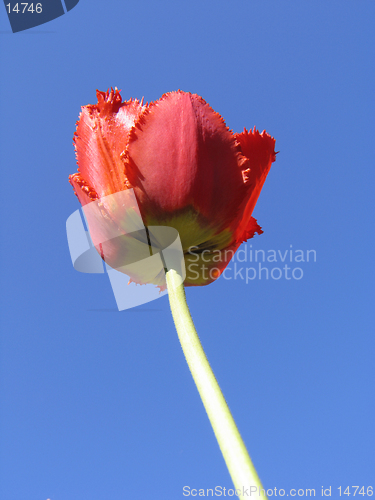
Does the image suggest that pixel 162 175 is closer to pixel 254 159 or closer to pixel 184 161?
pixel 184 161

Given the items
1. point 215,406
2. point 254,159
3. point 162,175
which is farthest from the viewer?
point 254,159

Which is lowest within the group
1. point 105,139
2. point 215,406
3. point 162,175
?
point 215,406

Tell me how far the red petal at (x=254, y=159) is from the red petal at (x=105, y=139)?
0.73 ft

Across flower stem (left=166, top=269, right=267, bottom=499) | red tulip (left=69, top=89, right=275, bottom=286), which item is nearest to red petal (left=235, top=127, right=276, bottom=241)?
red tulip (left=69, top=89, right=275, bottom=286)

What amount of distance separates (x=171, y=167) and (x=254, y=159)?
0.70 feet

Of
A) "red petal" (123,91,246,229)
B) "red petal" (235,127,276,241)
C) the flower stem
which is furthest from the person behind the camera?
"red petal" (235,127,276,241)

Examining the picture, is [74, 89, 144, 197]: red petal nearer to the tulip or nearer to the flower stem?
the tulip

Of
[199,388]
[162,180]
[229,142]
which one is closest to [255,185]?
[229,142]

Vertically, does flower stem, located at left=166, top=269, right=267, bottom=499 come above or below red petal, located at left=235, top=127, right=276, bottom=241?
below

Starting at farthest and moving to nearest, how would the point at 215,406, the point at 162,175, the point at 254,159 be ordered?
1. the point at 254,159
2. the point at 162,175
3. the point at 215,406

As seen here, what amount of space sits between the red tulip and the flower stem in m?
0.22

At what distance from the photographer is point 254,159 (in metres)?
0.87

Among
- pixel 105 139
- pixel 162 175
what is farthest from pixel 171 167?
pixel 105 139

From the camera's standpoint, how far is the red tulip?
2.44ft
